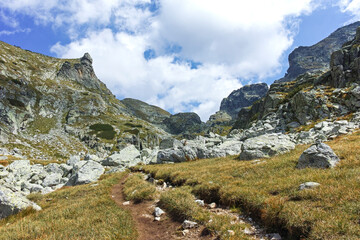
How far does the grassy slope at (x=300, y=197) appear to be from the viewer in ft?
20.4

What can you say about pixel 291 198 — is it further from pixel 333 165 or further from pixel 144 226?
pixel 144 226

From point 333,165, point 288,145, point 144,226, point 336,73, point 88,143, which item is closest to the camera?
point 144,226

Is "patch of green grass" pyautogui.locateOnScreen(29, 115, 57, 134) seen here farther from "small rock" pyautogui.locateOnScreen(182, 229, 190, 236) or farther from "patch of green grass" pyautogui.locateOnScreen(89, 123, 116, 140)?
"small rock" pyautogui.locateOnScreen(182, 229, 190, 236)

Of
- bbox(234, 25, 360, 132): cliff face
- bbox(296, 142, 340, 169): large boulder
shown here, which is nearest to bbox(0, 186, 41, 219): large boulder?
bbox(296, 142, 340, 169): large boulder

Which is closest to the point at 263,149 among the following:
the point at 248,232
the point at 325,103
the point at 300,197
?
the point at 300,197

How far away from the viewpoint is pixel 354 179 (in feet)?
27.9

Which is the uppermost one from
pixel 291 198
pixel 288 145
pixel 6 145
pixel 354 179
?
pixel 6 145

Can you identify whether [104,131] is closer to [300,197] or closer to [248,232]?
[248,232]

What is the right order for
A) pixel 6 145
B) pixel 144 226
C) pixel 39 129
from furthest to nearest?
1. pixel 39 129
2. pixel 6 145
3. pixel 144 226

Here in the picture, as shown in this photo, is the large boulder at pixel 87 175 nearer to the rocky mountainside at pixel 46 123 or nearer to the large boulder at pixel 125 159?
the large boulder at pixel 125 159

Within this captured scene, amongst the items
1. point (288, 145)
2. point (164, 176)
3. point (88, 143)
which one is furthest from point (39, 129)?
point (288, 145)

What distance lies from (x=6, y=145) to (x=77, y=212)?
410 ft

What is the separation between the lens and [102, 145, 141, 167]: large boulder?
4572 cm

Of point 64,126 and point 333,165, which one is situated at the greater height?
point 64,126
